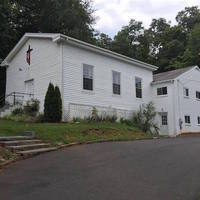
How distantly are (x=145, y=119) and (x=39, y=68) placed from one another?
30.1 feet

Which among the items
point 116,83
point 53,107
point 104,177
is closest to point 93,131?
point 53,107

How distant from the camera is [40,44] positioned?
20.6 meters

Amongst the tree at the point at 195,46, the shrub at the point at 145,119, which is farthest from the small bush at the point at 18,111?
the tree at the point at 195,46

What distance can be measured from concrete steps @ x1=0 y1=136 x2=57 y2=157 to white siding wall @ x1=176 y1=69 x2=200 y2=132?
1656cm

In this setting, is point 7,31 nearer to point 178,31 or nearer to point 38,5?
point 38,5

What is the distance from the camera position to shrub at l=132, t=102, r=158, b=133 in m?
21.4

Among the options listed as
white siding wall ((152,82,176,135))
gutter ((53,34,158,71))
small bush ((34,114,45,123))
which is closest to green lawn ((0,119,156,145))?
small bush ((34,114,45,123))

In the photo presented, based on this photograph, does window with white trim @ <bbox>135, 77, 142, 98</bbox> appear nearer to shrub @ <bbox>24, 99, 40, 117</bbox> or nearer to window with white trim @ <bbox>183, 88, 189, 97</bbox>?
window with white trim @ <bbox>183, 88, 189, 97</bbox>

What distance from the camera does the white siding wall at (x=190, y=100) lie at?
83.8 feet

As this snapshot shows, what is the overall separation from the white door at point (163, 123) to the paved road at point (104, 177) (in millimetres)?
15208

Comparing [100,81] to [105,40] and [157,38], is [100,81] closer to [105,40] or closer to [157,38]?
[105,40]

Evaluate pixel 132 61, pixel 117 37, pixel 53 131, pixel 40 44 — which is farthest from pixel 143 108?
pixel 117 37

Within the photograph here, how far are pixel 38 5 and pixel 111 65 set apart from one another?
42.6 ft

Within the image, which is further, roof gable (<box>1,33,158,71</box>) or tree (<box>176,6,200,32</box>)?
tree (<box>176,6,200,32</box>)
